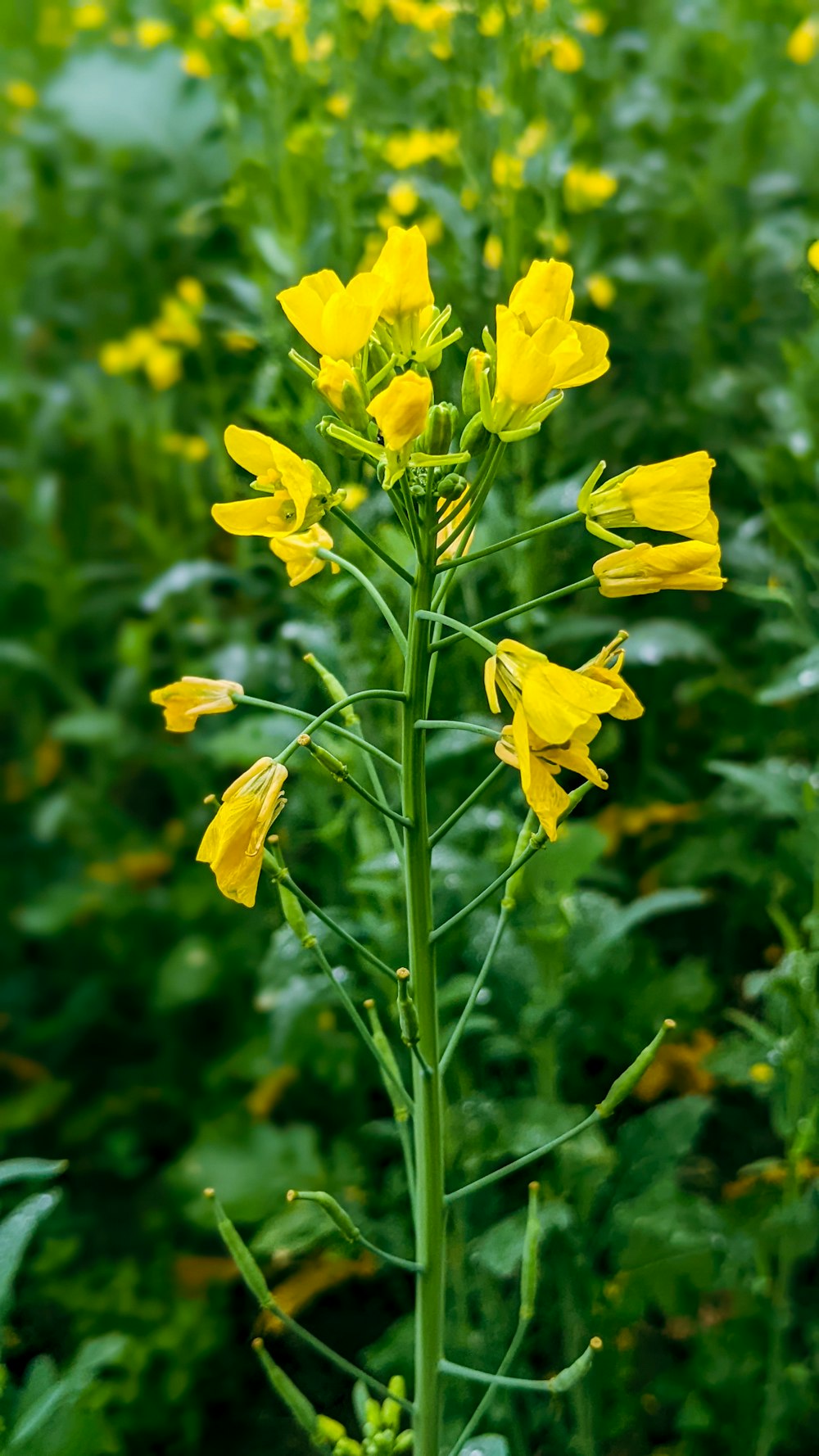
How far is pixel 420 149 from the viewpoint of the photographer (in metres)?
1.58

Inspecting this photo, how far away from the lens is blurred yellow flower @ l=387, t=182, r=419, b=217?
153 cm

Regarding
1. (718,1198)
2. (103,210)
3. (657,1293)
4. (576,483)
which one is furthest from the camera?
(103,210)

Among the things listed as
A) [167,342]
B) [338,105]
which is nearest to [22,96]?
[167,342]

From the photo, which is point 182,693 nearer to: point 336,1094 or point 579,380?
point 579,380

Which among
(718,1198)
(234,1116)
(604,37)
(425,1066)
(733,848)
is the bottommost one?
(718,1198)

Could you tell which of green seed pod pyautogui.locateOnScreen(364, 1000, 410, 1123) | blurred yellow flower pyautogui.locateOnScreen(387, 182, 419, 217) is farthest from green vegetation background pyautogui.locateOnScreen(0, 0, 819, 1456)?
green seed pod pyautogui.locateOnScreen(364, 1000, 410, 1123)

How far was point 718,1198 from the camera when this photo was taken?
132 centimetres

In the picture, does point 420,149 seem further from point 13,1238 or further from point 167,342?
point 13,1238

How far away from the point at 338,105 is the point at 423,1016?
49.9 inches

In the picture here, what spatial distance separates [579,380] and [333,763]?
224 millimetres

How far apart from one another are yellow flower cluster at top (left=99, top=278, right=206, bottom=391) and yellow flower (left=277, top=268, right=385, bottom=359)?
3.89 ft

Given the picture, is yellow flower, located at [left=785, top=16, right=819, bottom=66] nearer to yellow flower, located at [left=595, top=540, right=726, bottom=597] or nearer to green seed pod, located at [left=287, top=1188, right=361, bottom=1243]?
yellow flower, located at [left=595, top=540, right=726, bottom=597]

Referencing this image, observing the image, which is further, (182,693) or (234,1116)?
(234,1116)

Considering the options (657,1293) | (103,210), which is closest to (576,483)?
(657,1293)
